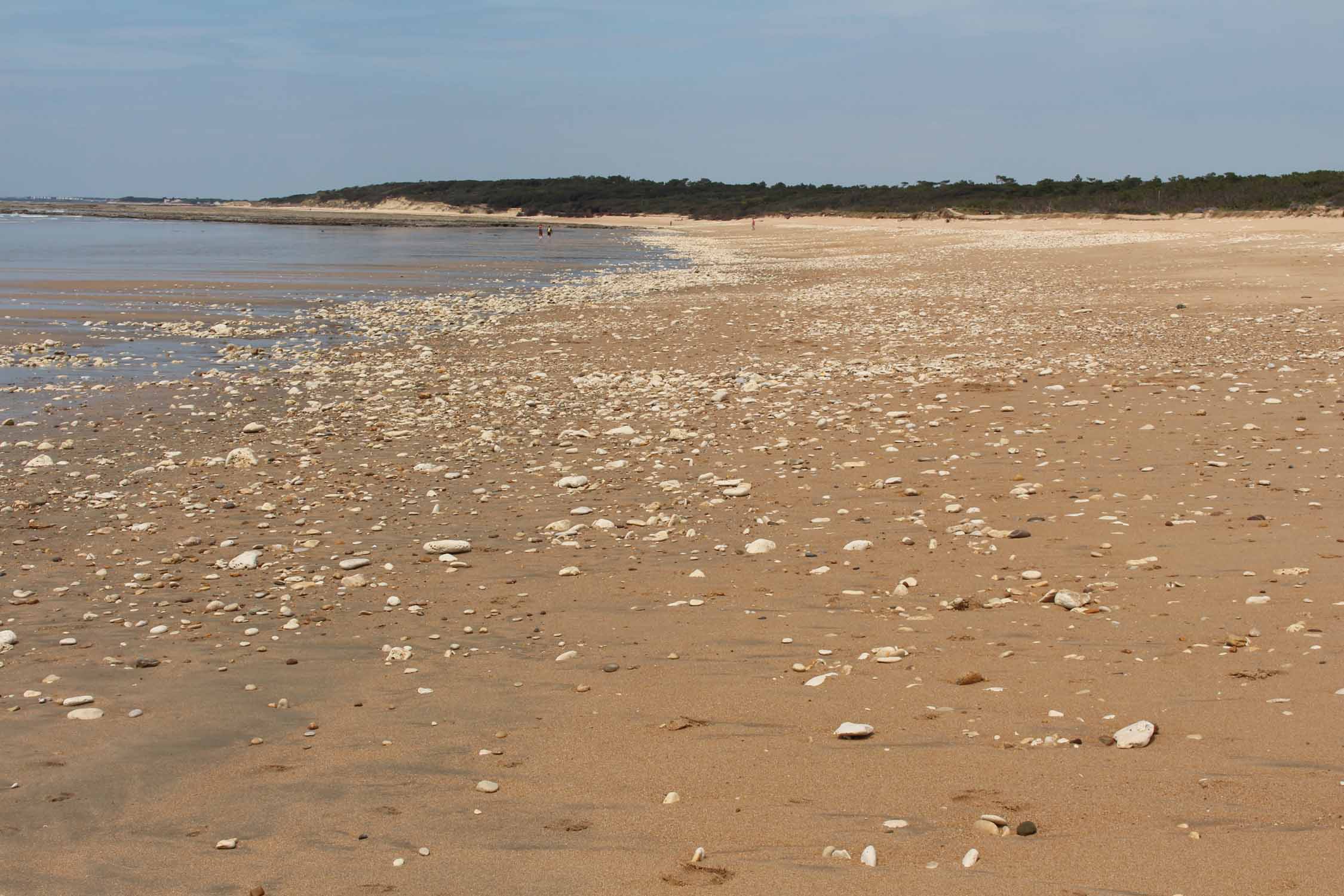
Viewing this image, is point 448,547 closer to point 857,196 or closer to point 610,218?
point 857,196

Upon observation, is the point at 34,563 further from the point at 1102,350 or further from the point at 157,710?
the point at 1102,350

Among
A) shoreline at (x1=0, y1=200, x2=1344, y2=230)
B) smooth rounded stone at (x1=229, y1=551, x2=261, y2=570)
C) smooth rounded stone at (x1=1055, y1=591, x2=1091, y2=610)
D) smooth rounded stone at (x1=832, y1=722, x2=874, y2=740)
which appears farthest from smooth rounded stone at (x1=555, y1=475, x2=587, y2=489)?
shoreline at (x1=0, y1=200, x2=1344, y2=230)

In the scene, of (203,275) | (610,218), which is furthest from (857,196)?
(203,275)

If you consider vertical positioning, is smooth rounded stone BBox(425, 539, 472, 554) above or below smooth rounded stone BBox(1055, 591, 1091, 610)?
below

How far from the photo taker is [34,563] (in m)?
6.88

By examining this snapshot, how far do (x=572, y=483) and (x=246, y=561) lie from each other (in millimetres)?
2504

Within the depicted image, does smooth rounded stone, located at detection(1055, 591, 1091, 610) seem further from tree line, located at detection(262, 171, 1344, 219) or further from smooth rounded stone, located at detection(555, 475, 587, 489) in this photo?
tree line, located at detection(262, 171, 1344, 219)

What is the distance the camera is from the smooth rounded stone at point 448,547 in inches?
273

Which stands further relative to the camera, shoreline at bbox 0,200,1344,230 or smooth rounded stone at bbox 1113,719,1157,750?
shoreline at bbox 0,200,1344,230

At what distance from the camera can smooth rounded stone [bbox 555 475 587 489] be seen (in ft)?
27.5

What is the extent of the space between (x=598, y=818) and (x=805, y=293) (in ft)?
67.3

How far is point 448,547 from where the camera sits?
6957mm

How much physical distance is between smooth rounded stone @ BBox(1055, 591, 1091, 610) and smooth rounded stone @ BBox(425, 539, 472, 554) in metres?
3.52

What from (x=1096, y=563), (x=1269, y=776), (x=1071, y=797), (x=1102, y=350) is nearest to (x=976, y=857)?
(x=1071, y=797)
